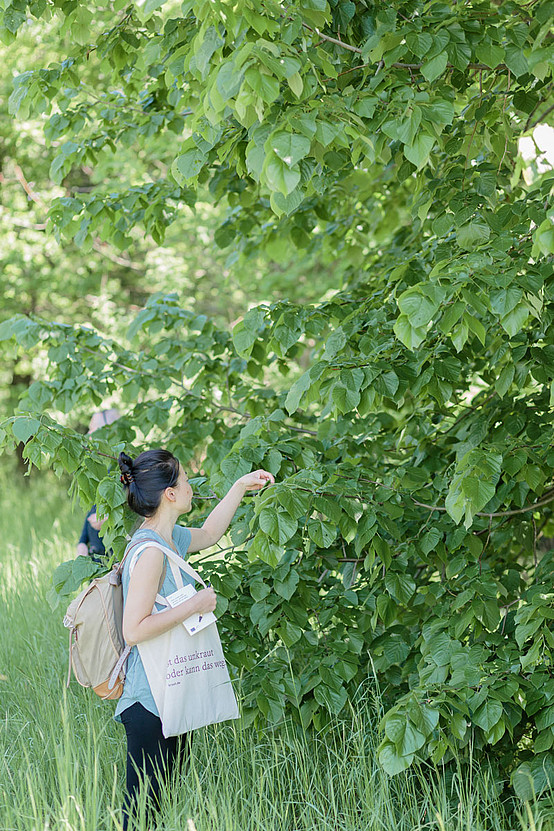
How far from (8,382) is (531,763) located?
11621mm

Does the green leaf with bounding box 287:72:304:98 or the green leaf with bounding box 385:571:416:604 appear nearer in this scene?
the green leaf with bounding box 287:72:304:98

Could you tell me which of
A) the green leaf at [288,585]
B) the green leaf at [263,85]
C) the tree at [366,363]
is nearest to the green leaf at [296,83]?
the tree at [366,363]

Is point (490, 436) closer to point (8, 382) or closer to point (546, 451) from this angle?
point (546, 451)

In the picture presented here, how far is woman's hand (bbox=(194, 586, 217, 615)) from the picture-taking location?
2.45 meters

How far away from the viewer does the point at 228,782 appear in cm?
286

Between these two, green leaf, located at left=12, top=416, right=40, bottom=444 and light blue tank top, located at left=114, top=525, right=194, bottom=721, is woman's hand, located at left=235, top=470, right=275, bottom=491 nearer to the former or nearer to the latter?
light blue tank top, located at left=114, top=525, right=194, bottom=721

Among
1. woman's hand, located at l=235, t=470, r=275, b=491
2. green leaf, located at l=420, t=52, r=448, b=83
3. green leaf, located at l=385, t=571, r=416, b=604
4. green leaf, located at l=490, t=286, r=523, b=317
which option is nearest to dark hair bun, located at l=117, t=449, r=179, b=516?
woman's hand, located at l=235, t=470, r=275, b=491

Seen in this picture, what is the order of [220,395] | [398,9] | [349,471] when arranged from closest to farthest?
[398,9] < [349,471] < [220,395]

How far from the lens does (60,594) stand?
2949mm

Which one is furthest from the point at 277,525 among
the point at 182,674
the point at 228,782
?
the point at 228,782

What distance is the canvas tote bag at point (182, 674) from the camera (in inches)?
96.2

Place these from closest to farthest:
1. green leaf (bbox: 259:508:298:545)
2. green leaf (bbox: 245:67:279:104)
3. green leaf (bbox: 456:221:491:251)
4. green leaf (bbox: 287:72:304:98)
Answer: green leaf (bbox: 245:67:279:104), green leaf (bbox: 287:72:304:98), green leaf (bbox: 259:508:298:545), green leaf (bbox: 456:221:491:251)

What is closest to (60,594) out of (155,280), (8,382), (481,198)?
(481,198)

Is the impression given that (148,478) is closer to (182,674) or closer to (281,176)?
(182,674)
